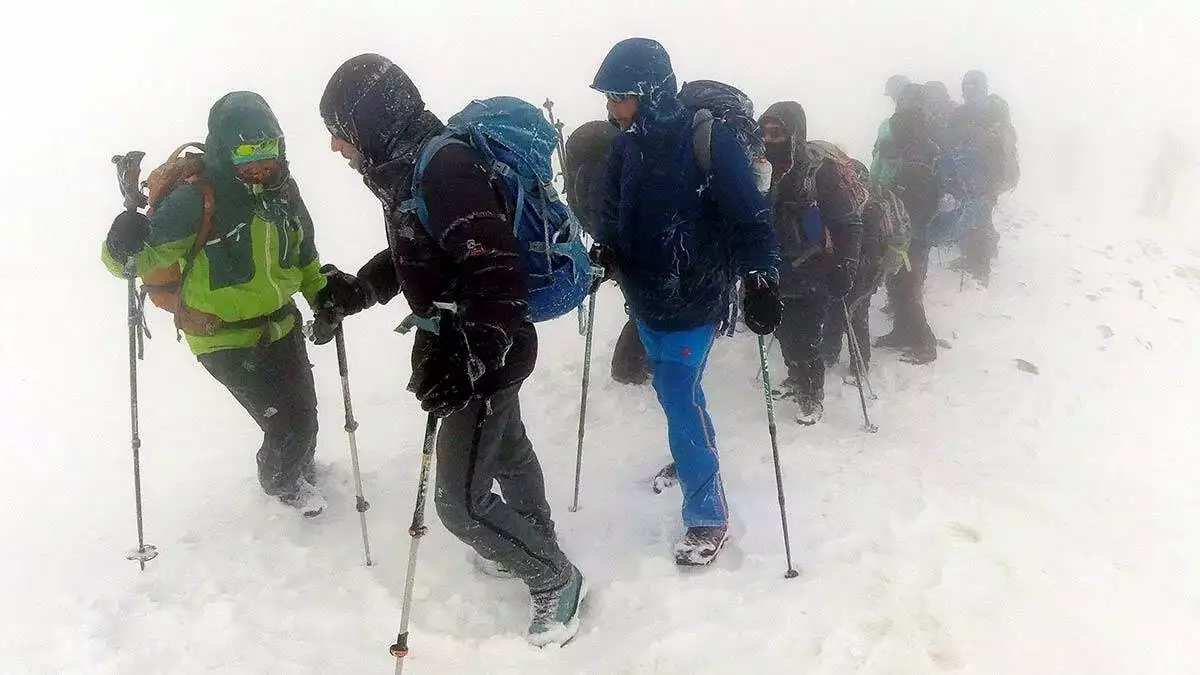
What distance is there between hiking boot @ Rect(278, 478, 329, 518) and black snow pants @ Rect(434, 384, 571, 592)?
5.67 ft

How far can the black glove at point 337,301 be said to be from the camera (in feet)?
13.3

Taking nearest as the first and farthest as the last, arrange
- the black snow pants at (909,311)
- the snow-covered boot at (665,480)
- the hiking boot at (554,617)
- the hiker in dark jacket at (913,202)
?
the hiking boot at (554,617)
the snow-covered boot at (665,480)
the hiker in dark jacket at (913,202)
the black snow pants at (909,311)

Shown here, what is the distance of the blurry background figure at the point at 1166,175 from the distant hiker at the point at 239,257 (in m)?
23.6

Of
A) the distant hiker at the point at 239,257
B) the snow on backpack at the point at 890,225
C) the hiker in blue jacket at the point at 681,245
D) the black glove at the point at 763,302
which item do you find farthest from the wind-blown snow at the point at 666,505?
the black glove at the point at 763,302

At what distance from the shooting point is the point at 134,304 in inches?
170

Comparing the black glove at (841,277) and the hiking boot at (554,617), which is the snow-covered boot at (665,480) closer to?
the hiking boot at (554,617)

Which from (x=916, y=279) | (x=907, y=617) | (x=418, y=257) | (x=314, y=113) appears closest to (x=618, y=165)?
(x=418, y=257)

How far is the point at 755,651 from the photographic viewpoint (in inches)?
146

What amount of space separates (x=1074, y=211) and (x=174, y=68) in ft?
83.2

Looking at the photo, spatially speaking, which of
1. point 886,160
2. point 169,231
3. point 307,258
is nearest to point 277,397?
point 307,258

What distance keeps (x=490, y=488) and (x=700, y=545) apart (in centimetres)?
151

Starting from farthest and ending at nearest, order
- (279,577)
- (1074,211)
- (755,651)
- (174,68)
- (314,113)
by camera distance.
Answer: (174,68) < (314,113) < (1074,211) < (279,577) < (755,651)

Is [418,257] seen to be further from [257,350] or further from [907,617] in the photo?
[907,617]

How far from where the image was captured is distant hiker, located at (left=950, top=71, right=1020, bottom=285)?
1030 centimetres
